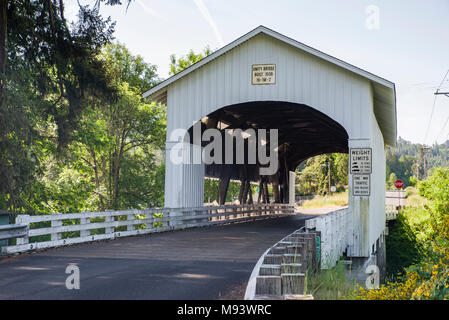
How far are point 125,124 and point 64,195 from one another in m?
8.27

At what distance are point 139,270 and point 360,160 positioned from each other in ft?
26.1

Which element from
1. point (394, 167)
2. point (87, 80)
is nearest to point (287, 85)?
point (87, 80)

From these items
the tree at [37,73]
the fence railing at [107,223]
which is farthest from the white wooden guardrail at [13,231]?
the tree at [37,73]

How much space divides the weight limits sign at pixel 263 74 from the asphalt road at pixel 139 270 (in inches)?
200

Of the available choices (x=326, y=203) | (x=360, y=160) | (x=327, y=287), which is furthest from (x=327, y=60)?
(x=326, y=203)

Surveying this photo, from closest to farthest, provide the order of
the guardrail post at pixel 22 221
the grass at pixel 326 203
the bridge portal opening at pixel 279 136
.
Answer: the guardrail post at pixel 22 221 < the bridge portal opening at pixel 279 136 < the grass at pixel 326 203

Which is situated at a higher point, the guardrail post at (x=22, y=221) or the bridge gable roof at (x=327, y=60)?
the bridge gable roof at (x=327, y=60)

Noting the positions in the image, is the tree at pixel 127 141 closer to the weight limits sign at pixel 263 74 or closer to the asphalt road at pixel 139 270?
the weight limits sign at pixel 263 74

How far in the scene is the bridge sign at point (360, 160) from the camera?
531 inches

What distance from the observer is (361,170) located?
13.5 meters

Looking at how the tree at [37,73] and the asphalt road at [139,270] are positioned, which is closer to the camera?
the asphalt road at [139,270]

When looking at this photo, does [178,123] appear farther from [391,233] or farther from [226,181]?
[391,233]

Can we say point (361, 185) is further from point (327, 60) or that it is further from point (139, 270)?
point (139, 270)

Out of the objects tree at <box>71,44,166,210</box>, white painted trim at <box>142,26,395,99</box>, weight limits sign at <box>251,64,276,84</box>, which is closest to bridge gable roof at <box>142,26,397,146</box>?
white painted trim at <box>142,26,395,99</box>
